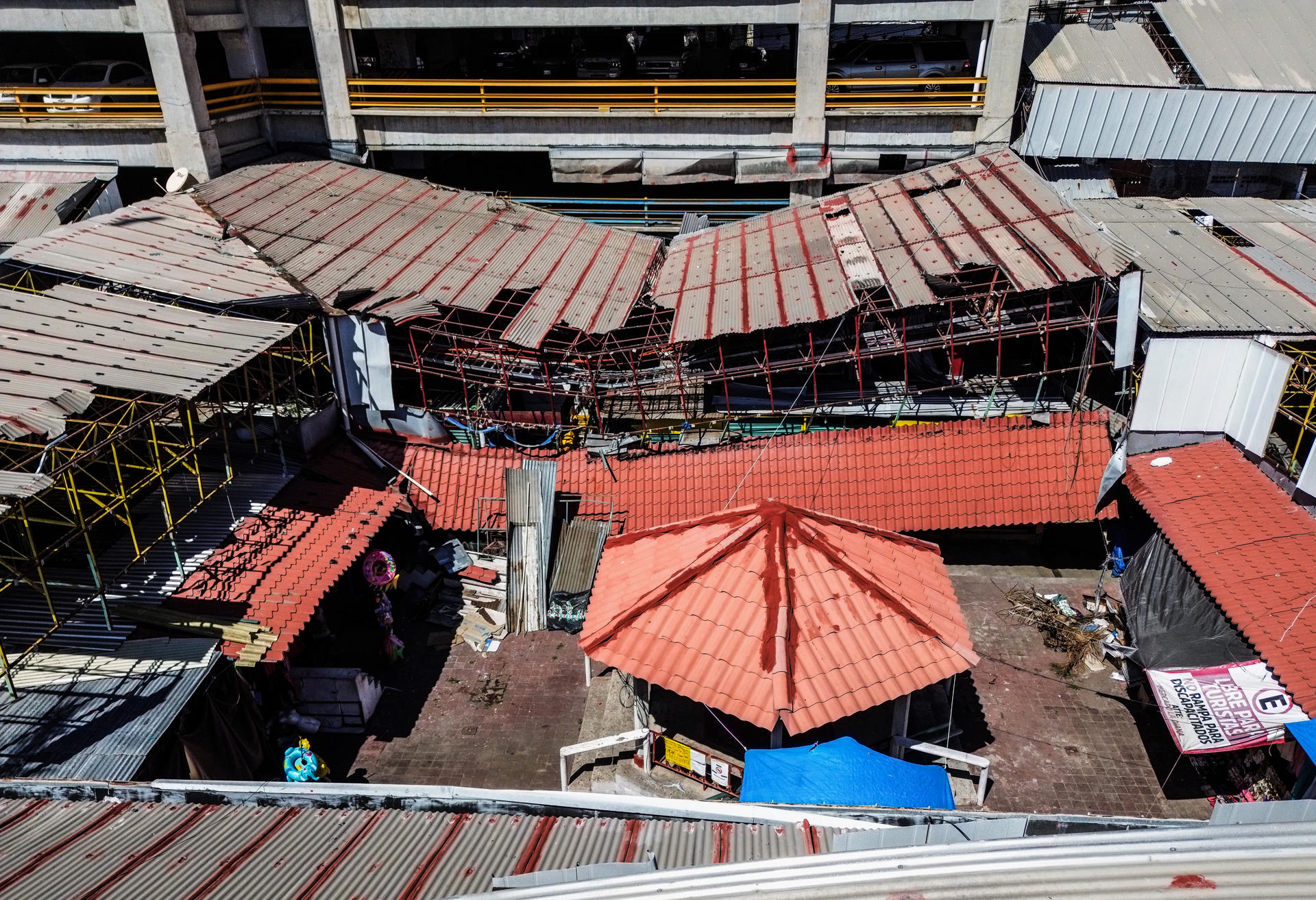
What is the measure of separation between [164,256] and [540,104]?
38.5ft

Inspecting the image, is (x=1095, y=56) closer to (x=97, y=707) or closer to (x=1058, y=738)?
(x=1058, y=738)

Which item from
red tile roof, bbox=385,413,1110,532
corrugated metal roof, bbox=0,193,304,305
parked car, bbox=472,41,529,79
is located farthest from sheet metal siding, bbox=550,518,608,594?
parked car, bbox=472,41,529,79

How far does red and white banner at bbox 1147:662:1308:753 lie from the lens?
1273 centimetres

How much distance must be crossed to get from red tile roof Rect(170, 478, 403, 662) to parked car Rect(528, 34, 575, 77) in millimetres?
17546

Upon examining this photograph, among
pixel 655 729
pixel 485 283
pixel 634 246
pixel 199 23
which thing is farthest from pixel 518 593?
pixel 199 23

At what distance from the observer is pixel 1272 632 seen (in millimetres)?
13586

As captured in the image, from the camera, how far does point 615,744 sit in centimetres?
1451

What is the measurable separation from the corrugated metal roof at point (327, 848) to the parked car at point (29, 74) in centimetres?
2772

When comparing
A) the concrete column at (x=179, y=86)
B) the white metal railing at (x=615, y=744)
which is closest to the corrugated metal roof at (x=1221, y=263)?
the white metal railing at (x=615, y=744)

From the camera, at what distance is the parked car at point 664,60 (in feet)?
96.6

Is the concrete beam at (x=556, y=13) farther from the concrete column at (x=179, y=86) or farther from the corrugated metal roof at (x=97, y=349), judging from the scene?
the corrugated metal roof at (x=97, y=349)

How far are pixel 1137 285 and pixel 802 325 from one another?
6.20m

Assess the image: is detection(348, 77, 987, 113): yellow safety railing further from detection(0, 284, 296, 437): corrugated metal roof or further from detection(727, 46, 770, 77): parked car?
detection(0, 284, 296, 437): corrugated metal roof

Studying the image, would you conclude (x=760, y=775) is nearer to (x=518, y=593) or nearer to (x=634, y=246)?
(x=518, y=593)
